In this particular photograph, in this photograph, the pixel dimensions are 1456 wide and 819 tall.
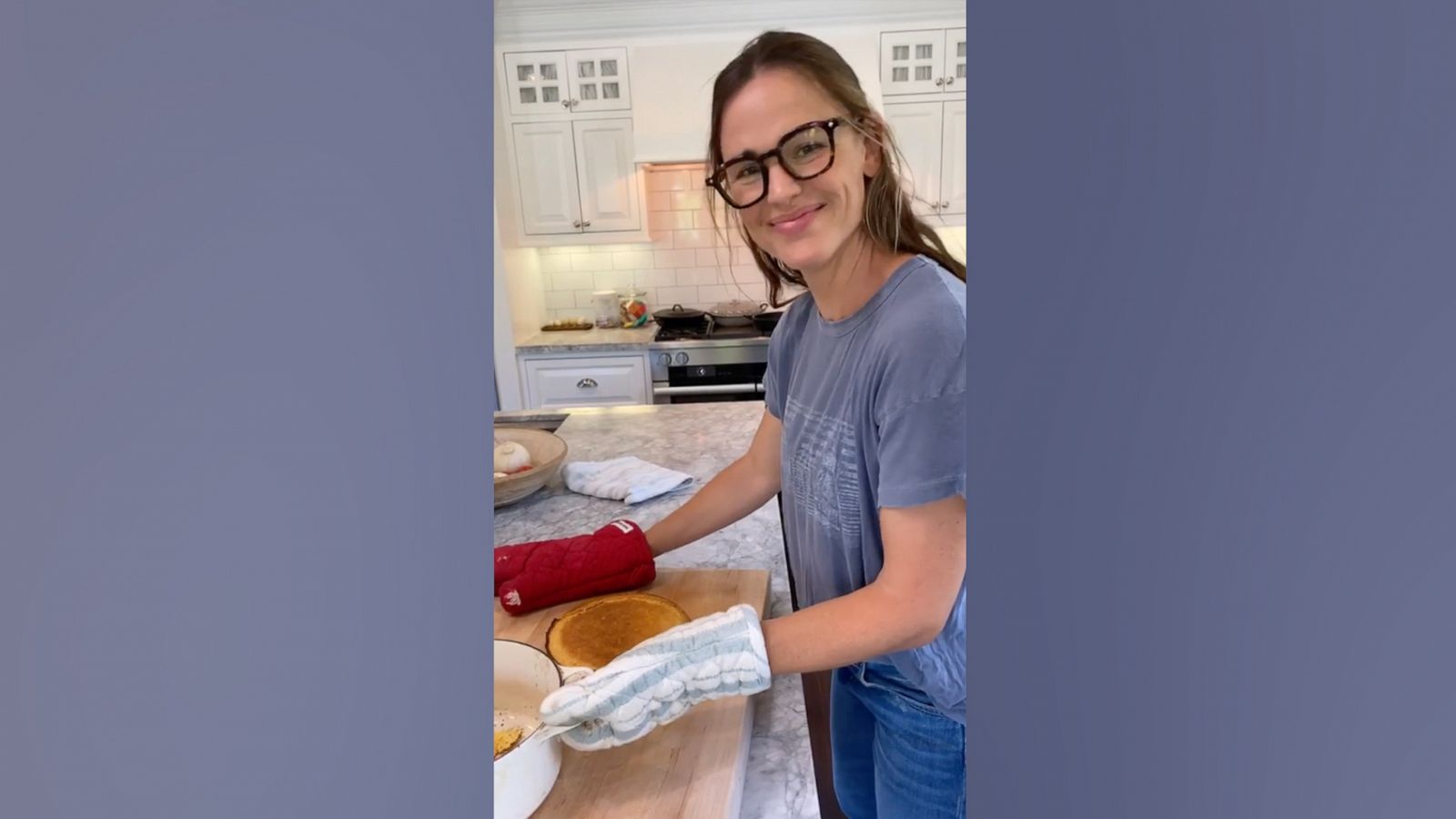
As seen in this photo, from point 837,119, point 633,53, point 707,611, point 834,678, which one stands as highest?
point 633,53

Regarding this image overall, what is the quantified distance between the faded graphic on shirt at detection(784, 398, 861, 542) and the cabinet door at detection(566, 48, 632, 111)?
2.67 meters


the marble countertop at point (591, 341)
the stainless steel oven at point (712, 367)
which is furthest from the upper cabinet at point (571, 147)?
the stainless steel oven at point (712, 367)

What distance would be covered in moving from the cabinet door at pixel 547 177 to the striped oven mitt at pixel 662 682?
2.87 m

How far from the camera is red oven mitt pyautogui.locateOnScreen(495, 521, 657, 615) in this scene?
920mm

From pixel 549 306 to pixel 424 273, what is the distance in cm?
366

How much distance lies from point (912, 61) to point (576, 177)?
152cm

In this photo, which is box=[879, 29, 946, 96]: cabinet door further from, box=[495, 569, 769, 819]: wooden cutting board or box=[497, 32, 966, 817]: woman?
box=[495, 569, 769, 819]: wooden cutting board

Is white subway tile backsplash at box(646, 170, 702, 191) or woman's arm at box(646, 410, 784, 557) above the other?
white subway tile backsplash at box(646, 170, 702, 191)

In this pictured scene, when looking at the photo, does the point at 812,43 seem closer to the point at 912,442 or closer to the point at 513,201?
the point at 912,442

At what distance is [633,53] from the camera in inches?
120

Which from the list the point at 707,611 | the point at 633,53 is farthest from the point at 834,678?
the point at 633,53

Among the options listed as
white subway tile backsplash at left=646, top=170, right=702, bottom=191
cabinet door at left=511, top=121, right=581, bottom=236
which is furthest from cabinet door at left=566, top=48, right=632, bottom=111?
white subway tile backsplash at left=646, top=170, right=702, bottom=191

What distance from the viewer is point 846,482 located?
797 millimetres

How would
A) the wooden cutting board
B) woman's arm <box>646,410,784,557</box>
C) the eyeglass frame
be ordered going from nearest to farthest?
the wooden cutting board < the eyeglass frame < woman's arm <box>646,410,784,557</box>
